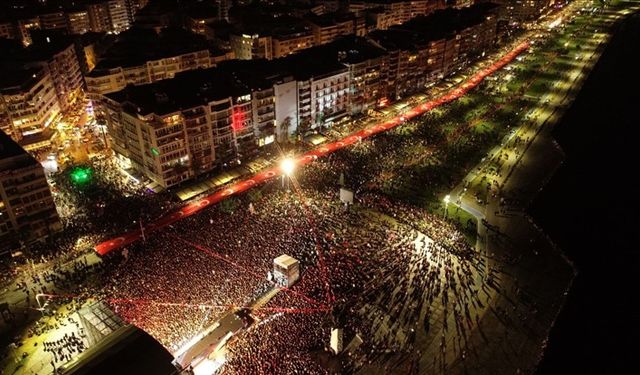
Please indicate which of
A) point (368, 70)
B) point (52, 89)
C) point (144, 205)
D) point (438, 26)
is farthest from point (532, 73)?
point (52, 89)

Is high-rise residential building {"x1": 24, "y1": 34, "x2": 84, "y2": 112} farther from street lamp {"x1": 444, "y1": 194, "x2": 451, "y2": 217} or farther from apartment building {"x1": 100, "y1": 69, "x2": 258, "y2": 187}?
street lamp {"x1": 444, "y1": 194, "x2": 451, "y2": 217}

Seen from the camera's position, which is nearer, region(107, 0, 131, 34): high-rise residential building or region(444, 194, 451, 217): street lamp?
region(444, 194, 451, 217): street lamp

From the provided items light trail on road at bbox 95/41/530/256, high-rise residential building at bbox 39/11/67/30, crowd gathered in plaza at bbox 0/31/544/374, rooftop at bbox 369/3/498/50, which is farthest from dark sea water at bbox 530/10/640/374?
high-rise residential building at bbox 39/11/67/30

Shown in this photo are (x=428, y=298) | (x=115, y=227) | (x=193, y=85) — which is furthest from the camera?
(x=193, y=85)

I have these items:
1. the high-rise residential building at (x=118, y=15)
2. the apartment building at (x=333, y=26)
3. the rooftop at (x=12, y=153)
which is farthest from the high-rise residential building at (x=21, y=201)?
the high-rise residential building at (x=118, y=15)

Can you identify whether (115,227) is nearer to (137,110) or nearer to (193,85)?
(137,110)

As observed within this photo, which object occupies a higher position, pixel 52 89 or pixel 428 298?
pixel 52 89
